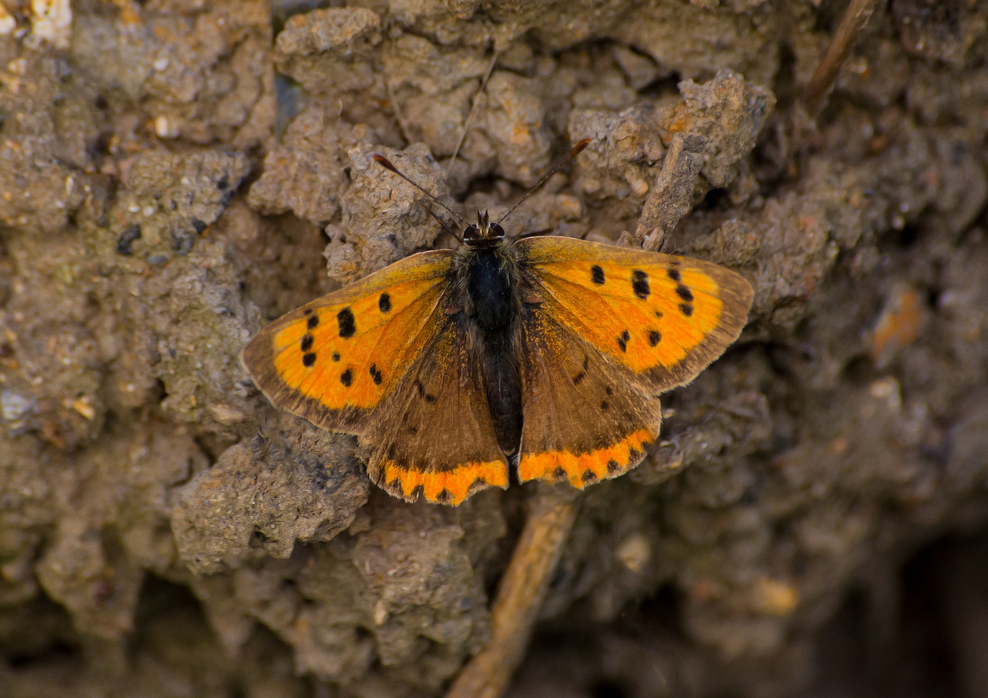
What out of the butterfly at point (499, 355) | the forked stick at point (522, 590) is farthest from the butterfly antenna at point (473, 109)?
the forked stick at point (522, 590)

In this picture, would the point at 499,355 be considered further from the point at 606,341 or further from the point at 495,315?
the point at 606,341

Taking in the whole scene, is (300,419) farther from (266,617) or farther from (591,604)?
(591,604)

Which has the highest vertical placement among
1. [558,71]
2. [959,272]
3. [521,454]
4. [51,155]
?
[558,71]

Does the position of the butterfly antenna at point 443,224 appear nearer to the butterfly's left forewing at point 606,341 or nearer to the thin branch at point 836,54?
the butterfly's left forewing at point 606,341

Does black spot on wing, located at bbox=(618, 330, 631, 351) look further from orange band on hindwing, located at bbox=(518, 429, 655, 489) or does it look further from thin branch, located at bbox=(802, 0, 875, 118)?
thin branch, located at bbox=(802, 0, 875, 118)

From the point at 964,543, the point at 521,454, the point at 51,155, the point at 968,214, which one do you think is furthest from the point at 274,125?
the point at 964,543

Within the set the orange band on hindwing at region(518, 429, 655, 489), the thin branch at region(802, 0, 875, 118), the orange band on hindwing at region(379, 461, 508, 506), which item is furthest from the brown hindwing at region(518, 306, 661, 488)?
the thin branch at region(802, 0, 875, 118)
